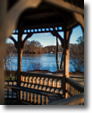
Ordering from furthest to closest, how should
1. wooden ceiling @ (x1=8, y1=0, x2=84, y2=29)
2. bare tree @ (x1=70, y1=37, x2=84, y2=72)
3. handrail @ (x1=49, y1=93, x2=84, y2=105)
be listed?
bare tree @ (x1=70, y1=37, x2=84, y2=72)
wooden ceiling @ (x1=8, y1=0, x2=84, y2=29)
handrail @ (x1=49, y1=93, x2=84, y2=105)

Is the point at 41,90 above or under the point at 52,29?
under

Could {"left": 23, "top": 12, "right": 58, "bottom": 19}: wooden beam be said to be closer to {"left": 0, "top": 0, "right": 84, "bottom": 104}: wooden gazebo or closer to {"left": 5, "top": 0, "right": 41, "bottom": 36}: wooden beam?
{"left": 0, "top": 0, "right": 84, "bottom": 104}: wooden gazebo

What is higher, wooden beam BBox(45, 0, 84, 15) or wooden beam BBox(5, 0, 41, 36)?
wooden beam BBox(45, 0, 84, 15)

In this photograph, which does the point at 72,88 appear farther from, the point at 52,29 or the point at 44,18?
the point at 44,18

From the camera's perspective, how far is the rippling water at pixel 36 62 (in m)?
11.9

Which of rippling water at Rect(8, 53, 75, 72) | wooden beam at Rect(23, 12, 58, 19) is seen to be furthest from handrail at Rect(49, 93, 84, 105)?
rippling water at Rect(8, 53, 75, 72)

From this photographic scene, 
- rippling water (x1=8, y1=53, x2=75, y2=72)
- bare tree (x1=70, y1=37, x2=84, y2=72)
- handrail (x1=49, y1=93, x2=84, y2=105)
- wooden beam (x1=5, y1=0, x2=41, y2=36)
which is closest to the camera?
wooden beam (x1=5, y1=0, x2=41, y2=36)

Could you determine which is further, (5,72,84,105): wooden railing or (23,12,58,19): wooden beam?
(23,12,58,19): wooden beam

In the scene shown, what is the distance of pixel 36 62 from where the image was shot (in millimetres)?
13195

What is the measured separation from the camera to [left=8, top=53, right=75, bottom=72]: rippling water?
470 inches

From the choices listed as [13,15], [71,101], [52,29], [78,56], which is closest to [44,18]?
[52,29]

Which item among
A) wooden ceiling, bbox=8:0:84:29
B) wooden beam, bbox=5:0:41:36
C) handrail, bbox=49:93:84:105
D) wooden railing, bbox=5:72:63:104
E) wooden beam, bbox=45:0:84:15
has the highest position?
wooden ceiling, bbox=8:0:84:29

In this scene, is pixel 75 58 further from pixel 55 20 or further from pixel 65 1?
pixel 65 1

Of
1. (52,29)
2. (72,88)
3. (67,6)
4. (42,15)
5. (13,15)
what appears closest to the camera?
(13,15)
